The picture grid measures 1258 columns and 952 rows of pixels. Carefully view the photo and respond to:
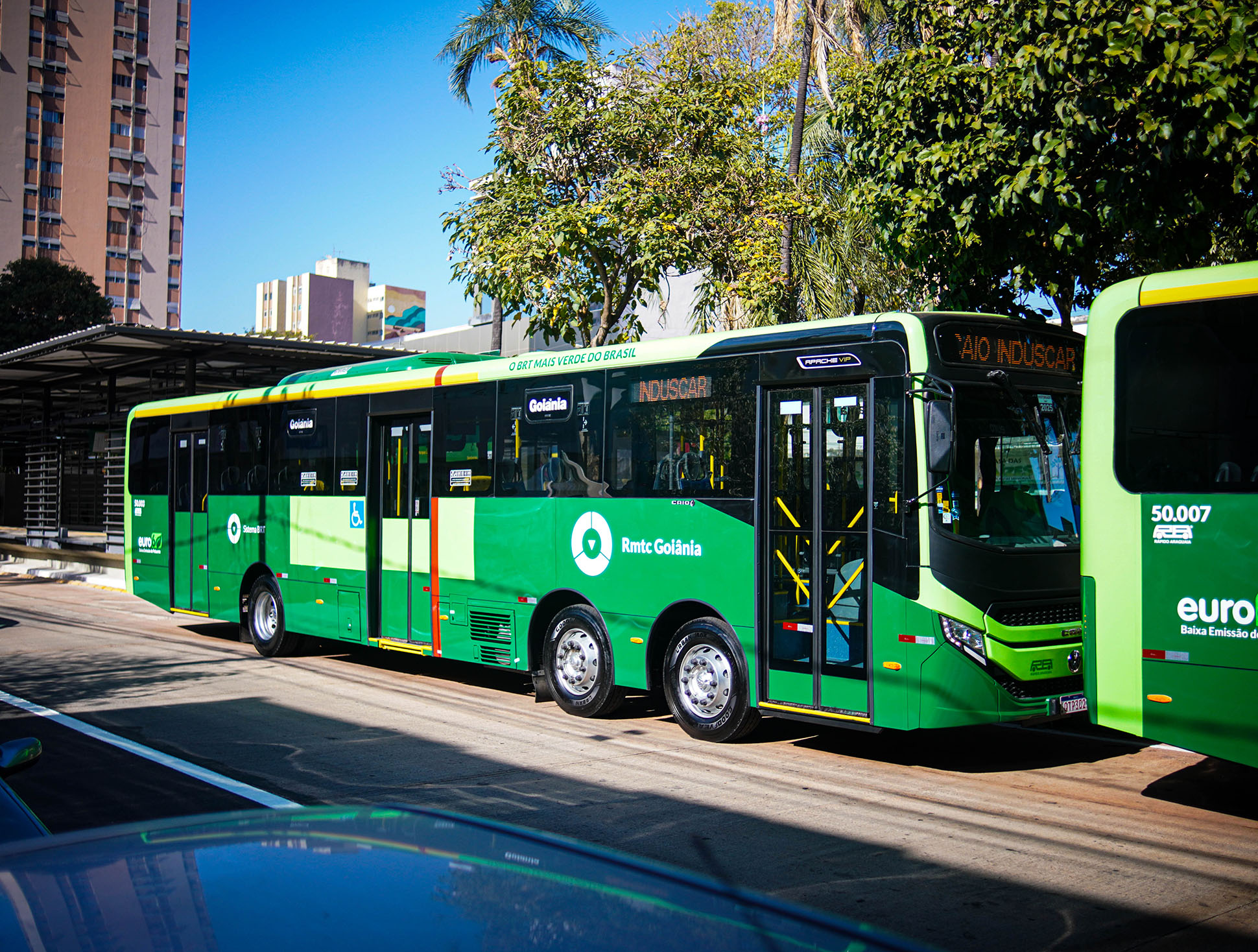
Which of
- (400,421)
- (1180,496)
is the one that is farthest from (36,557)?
(1180,496)

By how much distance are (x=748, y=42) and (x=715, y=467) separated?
1799cm

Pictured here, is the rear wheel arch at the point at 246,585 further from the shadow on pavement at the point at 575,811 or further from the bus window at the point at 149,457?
the shadow on pavement at the point at 575,811

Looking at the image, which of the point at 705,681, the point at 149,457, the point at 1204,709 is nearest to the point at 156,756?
the point at 705,681

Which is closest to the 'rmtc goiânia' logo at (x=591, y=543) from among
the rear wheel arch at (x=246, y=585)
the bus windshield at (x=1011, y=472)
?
the bus windshield at (x=1011, y=472)

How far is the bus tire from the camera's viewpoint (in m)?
14.3

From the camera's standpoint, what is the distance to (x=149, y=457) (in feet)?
55.9

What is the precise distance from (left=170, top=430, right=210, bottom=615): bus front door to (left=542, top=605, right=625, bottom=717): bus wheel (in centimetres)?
724

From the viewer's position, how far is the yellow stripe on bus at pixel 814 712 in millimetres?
8047

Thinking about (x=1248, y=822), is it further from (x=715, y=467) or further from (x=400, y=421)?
(x=400, y=421)

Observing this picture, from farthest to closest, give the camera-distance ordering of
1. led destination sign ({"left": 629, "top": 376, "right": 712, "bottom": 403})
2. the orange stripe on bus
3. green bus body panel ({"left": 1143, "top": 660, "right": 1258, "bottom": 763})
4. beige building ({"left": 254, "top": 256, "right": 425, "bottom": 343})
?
beige building ({"left": 254, "top": 256, "right": 425, "bottom": 343}) → the orange stripe on bus → led destination sign ({"left": 629, "top": 376, "right": 712, "bottom": 403}) → green bus body panel ({"left": 1143, "top": 660, "right": 1258, "bottom": 763})

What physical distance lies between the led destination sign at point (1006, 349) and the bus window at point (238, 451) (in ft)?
31.6

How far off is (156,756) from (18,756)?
14.9 ft

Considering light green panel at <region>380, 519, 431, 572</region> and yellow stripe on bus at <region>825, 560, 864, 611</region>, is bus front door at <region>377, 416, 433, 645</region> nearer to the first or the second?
light green panel at <region>380, 519, 431, 572</region>

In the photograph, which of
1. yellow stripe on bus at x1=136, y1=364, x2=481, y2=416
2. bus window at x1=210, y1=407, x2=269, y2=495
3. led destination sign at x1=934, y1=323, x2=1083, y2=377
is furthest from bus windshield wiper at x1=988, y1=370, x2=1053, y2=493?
bus window at x1=210, y1=407, x2=269, y2=495
